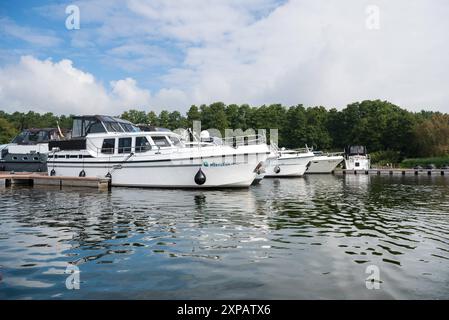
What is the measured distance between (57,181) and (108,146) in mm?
4506

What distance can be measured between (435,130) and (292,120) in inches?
1019

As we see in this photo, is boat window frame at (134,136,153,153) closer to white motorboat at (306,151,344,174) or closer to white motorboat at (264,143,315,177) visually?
white motorboat at (264,143,315,177)

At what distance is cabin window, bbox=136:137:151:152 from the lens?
24031 millimetres

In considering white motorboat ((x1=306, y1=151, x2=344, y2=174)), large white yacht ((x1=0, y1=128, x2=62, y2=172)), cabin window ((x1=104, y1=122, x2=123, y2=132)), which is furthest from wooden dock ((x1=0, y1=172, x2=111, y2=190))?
white motorboat ((x1=306, y1=151, x2=344, y2=174))

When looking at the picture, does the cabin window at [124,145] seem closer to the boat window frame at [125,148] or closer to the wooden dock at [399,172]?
the boat window frame at [125,148]

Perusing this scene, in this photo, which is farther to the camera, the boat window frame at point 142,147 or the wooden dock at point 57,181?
the boat window frame at point 142,147

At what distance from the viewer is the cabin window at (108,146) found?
997 inches

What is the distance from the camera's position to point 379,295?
19.0ft

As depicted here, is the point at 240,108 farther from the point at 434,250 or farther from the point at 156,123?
the point at 434,250

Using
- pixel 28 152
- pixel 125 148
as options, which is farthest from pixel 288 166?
pixel 28 152

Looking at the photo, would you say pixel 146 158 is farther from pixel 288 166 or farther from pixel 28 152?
pixel 288 166

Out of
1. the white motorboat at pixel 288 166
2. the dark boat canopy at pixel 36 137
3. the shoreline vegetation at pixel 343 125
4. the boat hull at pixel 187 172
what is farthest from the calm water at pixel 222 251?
the shoreline vegetation at pixel 343 125

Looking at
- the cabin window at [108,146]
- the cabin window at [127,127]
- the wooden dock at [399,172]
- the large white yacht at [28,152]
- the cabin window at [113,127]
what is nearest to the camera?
the cabin window at [108,146]
